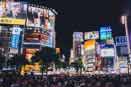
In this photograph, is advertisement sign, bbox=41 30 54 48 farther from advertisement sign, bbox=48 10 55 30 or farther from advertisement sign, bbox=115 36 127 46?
advertisement sign, bbox=115 36 127 46

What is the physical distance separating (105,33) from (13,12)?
33.6m

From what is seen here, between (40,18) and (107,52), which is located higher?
(40,18)

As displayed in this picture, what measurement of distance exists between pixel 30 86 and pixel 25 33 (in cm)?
11084

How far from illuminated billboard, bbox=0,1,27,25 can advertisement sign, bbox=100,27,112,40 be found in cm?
2840

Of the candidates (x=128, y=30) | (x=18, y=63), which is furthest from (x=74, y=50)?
(x=18, y=63)

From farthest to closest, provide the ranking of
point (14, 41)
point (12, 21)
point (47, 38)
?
point (47, 38)
point (14, 41)
point (12, 21)

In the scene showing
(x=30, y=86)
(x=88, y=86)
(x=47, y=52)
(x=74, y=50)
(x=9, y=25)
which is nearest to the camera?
(x=88, y=86)

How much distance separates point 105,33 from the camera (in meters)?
133

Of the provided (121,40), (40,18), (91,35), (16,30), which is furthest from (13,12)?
(121,40)

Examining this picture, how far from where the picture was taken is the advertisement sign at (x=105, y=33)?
428ft

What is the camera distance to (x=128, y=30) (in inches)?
5032

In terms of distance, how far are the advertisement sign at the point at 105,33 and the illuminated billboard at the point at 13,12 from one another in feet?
93.2

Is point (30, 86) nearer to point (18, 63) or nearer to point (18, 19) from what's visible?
point (18, 63)

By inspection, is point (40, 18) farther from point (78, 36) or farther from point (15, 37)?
point (78, 36)
